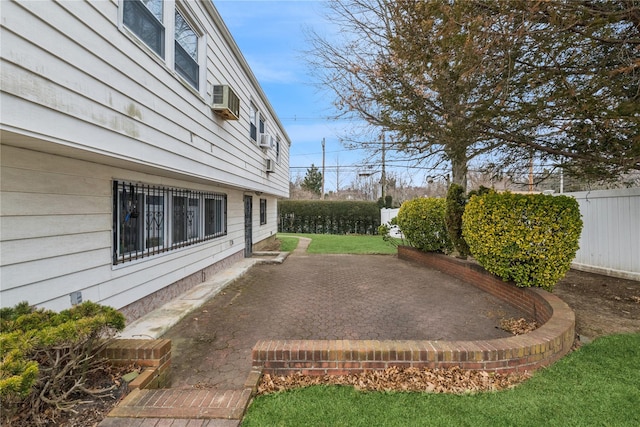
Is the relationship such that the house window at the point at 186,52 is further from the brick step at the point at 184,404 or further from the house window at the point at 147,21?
the brick step at the point at 184,404

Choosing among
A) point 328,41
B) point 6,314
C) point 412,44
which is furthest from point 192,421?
point 328,41

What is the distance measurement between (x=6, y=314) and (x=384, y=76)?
5466 mm

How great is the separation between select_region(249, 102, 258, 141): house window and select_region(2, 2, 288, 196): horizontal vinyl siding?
10.7ft

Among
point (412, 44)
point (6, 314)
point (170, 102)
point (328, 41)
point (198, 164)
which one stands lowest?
point (6, 314)

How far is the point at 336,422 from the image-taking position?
7.55 feet

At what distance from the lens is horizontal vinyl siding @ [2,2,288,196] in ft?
7.34

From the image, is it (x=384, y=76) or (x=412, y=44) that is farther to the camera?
(x=384, y=76)

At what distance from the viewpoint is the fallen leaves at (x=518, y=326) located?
161 inches

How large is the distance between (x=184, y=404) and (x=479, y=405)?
2.37 m

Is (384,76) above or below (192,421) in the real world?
above

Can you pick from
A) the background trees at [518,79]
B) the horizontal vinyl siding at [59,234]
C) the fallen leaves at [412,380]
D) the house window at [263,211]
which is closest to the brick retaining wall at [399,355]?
the fallen leaves at [412,380]

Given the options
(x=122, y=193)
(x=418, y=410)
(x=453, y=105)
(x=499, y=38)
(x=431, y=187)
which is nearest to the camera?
(x=418, y=410)

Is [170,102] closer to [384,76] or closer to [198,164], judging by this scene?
[198,164]

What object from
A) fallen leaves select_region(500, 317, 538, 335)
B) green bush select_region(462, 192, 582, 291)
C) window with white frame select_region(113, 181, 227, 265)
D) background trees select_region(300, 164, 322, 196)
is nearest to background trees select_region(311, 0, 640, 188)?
green bush select_region(462, 192, 582, 291)
